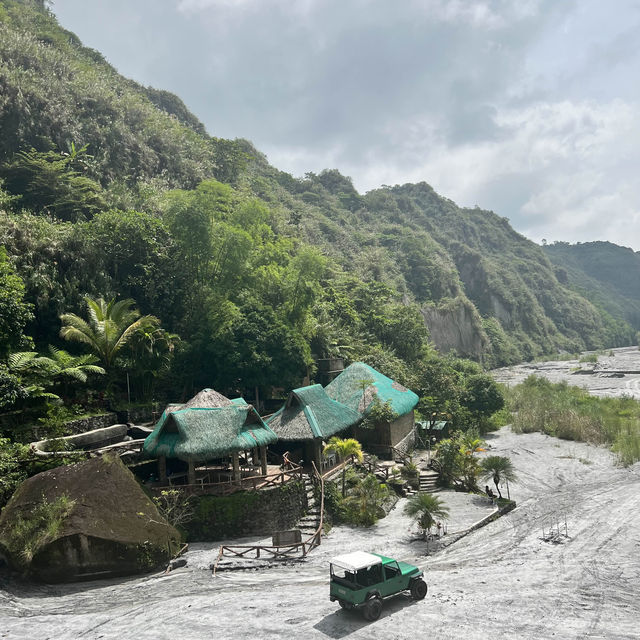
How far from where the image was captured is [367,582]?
11859mm

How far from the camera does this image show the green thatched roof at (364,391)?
2686 cm

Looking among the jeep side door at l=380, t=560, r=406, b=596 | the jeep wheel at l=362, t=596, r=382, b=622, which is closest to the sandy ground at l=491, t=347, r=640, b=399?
the jeep side door at l=380, t=560, r=406, b=596

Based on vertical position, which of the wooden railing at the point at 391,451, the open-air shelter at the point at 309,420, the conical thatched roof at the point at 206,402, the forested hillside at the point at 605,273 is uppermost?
the forested hillside at the point at 605,273

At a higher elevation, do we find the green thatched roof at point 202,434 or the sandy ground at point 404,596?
the green thatched roof at point 202,434

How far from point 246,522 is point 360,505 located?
15.7 ft

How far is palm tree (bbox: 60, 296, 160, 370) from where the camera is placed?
21.8 metres

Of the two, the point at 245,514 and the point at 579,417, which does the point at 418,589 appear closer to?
the point at 245,514

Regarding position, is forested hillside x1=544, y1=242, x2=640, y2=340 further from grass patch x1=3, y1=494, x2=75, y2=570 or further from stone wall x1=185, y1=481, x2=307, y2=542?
grass patch x1=3, y1=494, x2=75, y2=570

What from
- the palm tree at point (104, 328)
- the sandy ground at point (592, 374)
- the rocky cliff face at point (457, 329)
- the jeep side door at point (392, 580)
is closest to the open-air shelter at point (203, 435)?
the palm tree at point (104, 328)

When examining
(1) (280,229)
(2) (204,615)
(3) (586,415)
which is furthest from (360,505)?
(1) (280,229)

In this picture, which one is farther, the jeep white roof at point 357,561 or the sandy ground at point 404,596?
the jeep white roof at point 357,561

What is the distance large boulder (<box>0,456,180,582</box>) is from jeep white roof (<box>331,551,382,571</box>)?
652cm

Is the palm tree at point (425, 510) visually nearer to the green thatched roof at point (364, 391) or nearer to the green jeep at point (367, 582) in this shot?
the green jeep at point (367, 582)

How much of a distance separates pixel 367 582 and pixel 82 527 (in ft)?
27.9
